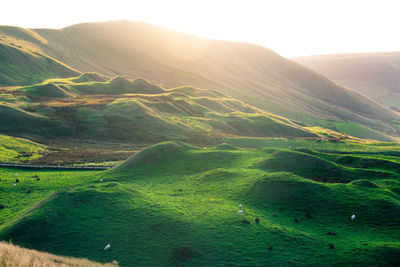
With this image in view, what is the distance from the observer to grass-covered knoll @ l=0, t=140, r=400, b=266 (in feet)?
78.4

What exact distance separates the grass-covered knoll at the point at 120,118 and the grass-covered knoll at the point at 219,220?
180 ft

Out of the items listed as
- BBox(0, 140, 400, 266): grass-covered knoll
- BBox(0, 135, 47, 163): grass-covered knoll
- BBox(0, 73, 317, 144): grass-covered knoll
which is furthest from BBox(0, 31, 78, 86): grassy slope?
BBox(0, 140, 400, 266): grass-covered knoll

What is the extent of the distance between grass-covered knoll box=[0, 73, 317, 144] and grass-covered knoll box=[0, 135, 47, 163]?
11404 mm

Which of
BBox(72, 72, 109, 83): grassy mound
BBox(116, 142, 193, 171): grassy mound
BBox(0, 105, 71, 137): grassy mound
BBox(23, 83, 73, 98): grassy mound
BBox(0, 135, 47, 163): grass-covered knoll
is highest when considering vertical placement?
BBox(72, 72, 109, 83): grassy mound

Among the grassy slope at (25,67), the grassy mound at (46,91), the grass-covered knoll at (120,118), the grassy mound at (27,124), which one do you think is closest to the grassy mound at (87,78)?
the grass-covered knoll at (120,118)

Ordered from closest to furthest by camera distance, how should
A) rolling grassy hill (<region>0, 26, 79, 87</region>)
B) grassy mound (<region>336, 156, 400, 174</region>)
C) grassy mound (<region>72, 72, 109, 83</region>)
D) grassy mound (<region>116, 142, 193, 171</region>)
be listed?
grassy mound (<region>336, 156, 400, 174</region>) < grassy mound (<region>116, 142, 193, 171</region>) < rolling grassy hill (<region>0, 26, 79, 87</region>) < grassy mound (<region>72, 72, 109, 83</region>)

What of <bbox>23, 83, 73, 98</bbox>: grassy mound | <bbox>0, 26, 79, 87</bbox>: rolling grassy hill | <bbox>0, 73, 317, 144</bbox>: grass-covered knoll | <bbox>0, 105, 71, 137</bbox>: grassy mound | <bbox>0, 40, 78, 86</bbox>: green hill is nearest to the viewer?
<bbox>0, 105, 71, 137</bbox>: grassy mound

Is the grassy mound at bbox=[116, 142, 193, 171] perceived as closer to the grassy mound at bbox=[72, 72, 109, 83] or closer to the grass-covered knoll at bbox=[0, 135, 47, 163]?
the grass-covered knoll at bbox=[0, 135, 47, 163]

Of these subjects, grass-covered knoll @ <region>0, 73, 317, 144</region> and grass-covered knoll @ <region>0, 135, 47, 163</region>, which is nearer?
grass-covered knoll @ <region>0, 135, 47, 163</region>

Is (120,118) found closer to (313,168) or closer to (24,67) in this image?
(313,168)

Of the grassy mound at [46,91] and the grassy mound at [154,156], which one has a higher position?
the grassy mound at [46,91]

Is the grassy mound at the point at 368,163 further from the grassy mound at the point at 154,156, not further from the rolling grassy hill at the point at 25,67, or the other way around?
the rolling grassy hill at the point at 25,67

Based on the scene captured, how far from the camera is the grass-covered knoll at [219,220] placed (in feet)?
78.4

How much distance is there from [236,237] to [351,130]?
17359 centimetres
